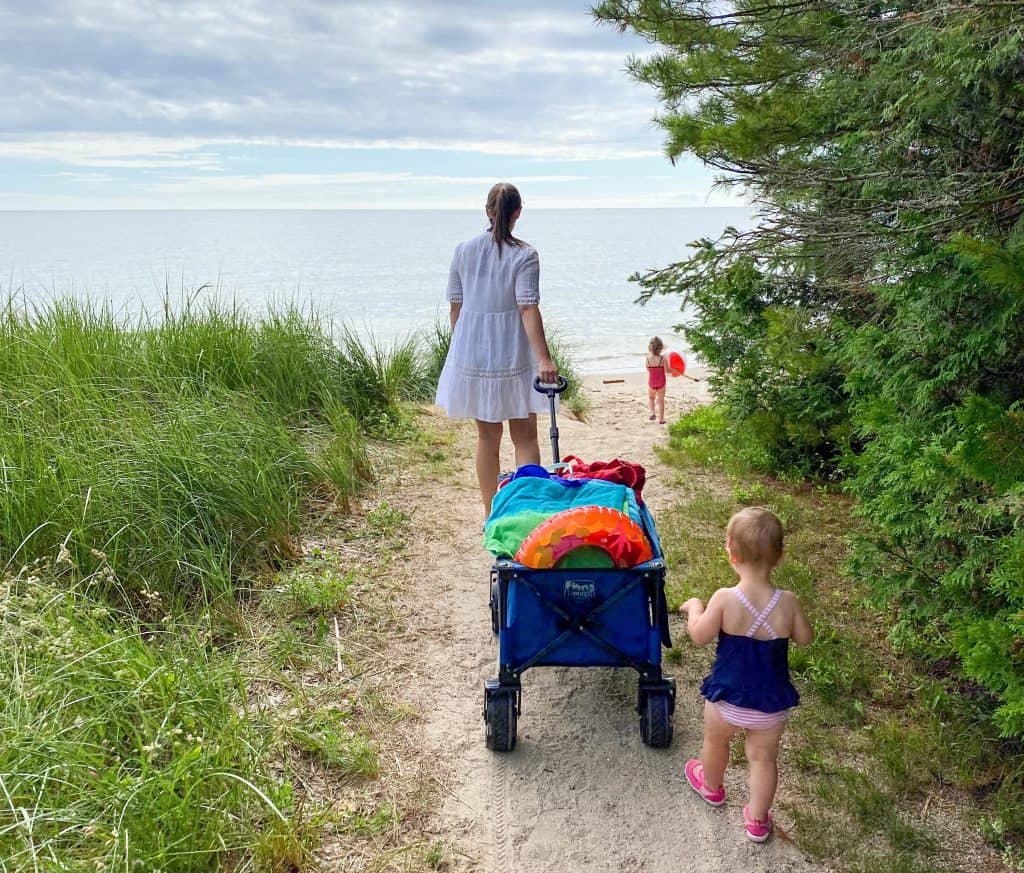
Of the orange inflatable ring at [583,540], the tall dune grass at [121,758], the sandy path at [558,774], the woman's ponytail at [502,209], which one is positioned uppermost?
the woman's ponytail at [502,209]

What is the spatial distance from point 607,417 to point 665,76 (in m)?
5.88

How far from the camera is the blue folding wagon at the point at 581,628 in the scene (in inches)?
127

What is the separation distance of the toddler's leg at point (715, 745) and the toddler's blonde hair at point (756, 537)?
57 centimetres

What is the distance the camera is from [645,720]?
11.4 ft

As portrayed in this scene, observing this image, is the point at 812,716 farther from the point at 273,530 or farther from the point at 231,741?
the point at 273,530

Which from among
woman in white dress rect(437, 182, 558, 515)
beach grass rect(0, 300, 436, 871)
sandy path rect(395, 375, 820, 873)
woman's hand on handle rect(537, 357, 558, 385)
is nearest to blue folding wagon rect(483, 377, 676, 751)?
sandy path rect(395, 375, 820, 873)

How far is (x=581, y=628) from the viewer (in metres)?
3.29

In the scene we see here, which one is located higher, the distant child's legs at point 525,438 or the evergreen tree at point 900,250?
the evergreen tree at point 900,250

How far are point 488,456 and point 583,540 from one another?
2.24 meters

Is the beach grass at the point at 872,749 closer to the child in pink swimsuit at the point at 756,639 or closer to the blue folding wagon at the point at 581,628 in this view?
the child in pink swimsuit at the point at 756,639

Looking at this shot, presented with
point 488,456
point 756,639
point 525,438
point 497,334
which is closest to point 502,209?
point 497,334

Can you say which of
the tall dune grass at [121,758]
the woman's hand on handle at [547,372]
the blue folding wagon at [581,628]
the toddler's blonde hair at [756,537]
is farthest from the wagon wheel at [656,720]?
the woman's hand on handle at [547,372]

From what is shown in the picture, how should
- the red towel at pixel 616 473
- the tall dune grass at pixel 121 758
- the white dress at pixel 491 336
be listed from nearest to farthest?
the tall dune grass at pixel 121 758, the red towel at pixel 616 473, the white dress at pixel 491 336

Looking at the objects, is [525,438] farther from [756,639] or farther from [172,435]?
[756,639]
